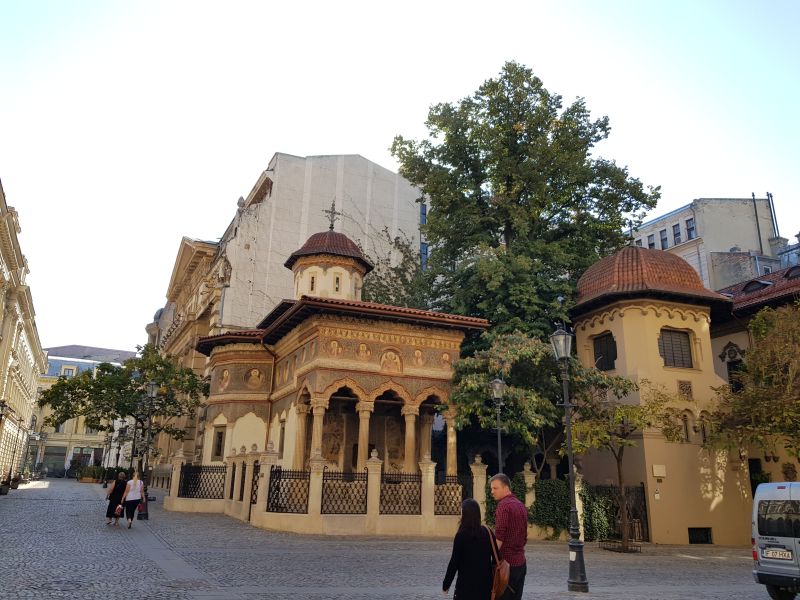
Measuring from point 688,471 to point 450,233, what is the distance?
13168 millimetres

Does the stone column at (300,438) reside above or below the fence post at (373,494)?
above

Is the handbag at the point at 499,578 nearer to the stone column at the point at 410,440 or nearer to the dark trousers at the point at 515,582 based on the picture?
the dark trousers at the point at 515,582

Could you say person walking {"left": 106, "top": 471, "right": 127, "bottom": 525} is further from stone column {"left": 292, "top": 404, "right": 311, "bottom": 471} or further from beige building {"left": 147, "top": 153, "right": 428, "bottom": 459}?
beige building {"left": 147, "top": 153, "right": 428, "bottom": 459}

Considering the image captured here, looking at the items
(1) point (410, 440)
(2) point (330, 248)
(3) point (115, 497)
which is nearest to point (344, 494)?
(1) point (410, 440)

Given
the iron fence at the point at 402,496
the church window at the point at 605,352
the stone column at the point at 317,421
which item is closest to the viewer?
the iron fence at the point at 402,496

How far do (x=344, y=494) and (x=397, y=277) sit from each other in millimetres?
19663

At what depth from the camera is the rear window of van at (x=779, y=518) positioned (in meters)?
10.4

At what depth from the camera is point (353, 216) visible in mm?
38250

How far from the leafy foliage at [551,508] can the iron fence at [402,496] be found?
11.8 ft

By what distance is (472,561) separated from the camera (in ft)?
17.7

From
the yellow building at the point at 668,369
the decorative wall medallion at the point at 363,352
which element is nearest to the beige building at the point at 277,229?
the decorative wall medallion at the point at 363,352

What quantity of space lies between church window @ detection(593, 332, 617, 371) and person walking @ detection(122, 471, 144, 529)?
16.0 metres

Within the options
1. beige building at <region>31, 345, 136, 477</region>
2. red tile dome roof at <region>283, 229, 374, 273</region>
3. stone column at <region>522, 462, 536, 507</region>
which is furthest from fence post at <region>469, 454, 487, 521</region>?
beige building at <region>31, 345, 136, 477</region>

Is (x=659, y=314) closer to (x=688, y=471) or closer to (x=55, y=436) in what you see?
(x=688, y=471)
